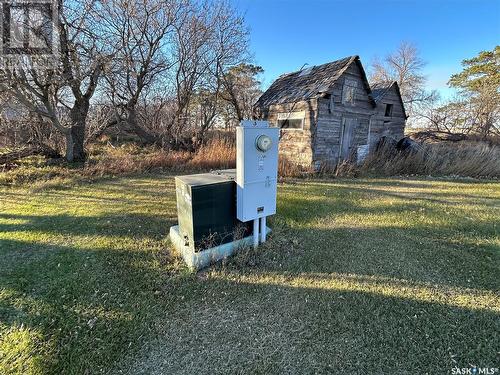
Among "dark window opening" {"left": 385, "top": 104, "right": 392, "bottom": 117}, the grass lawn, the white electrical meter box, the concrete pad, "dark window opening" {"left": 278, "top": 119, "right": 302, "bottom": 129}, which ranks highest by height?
"dark window opening" {"left": 385, "top": 104, "right": 392, "bottom": 117}

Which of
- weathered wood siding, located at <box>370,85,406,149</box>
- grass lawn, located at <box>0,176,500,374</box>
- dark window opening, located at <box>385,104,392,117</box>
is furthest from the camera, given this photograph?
dark window opening, located at <box>385,104,392,117</box>

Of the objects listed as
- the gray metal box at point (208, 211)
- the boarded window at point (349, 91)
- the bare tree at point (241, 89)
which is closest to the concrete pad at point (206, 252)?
the gray metal box at point (208, 211)

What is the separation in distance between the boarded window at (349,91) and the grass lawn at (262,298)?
701 cm

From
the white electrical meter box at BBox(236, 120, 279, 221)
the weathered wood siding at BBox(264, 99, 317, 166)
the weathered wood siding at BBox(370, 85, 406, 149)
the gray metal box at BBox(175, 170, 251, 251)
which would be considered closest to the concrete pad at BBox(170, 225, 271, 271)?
the gray metal box at BBox(175, 170, 251, 251)

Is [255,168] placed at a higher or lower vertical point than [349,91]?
lower

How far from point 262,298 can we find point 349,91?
10225 mm

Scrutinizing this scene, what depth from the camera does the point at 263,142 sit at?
115 inches

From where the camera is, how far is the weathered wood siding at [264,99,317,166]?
9.86m

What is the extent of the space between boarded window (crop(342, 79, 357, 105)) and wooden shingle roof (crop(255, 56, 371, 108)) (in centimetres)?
63

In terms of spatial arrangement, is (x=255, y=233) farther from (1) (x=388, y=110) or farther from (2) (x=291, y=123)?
(1) (x=388, y=110)

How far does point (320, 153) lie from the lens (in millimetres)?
10109

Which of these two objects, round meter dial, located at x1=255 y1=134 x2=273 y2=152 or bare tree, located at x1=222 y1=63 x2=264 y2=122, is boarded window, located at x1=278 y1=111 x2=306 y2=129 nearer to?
bare tree, located at x1=222 y1=63 x2=264 y2=122

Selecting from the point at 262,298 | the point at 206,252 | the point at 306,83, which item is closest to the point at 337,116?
the point at 306,83

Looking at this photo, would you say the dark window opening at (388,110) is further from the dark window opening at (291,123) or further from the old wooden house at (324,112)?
the dark window opening at (291,123)
